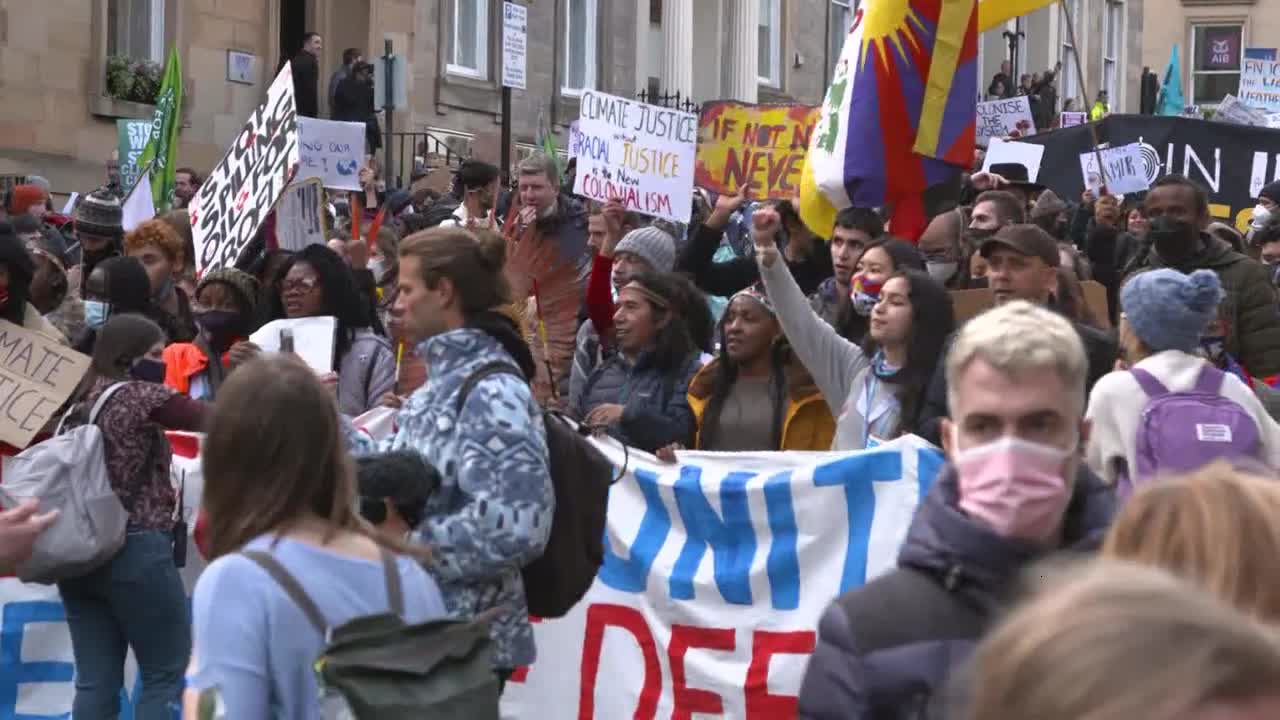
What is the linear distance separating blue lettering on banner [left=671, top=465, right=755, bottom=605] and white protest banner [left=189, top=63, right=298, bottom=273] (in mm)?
3326

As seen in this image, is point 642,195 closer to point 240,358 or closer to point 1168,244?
point 1168,244

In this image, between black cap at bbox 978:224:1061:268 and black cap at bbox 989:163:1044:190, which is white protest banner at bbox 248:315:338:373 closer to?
black cap at bbox 978:224:1061:268

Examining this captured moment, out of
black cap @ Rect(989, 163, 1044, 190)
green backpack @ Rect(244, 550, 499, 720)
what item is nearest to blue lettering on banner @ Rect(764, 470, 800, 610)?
green backpack @ Rect(244, 550, 499, 720)

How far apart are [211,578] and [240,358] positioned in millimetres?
2985

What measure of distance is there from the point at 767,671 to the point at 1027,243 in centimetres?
156

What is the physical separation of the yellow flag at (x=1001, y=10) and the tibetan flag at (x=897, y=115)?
76 centimetres

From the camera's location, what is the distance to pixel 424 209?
49.3 feet

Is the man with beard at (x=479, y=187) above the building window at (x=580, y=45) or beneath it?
beneath

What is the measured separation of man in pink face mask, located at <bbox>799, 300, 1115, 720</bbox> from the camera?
2939mm

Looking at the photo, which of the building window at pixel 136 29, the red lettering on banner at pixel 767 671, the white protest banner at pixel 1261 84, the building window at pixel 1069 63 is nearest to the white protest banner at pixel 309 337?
the red lettering on banner at pixel 767 671

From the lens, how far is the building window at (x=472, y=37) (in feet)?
85.1

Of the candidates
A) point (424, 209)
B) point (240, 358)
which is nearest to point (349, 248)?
point (240, 358)

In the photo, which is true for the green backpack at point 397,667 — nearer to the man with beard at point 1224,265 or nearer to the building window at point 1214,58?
the man with beard at point 1224,265

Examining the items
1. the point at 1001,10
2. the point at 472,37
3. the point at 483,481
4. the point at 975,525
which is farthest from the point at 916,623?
the point at 472,37
